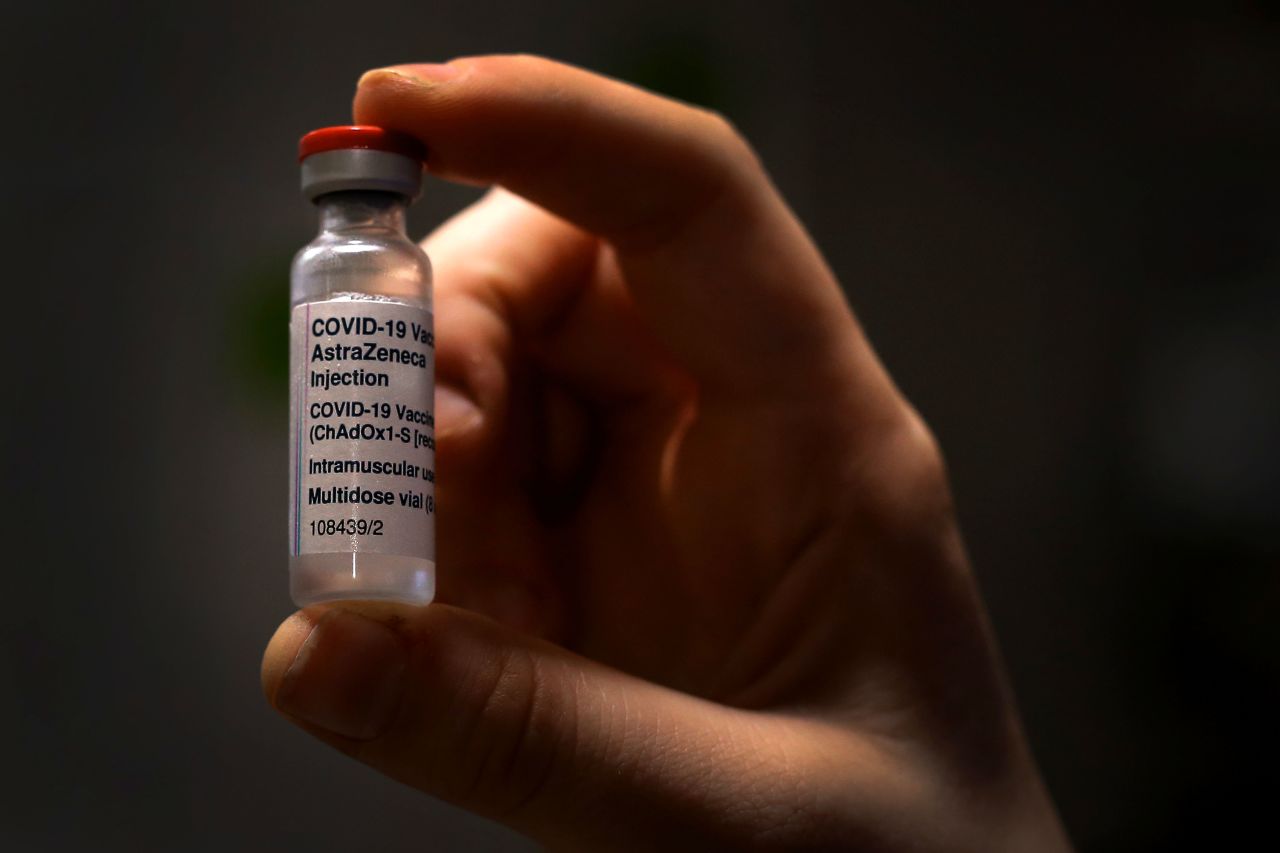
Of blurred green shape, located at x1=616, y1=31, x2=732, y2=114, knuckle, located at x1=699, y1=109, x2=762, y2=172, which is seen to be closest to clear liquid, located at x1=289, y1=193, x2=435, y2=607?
knuckle, located at x1=699, y1=109, x2=762, y2=172

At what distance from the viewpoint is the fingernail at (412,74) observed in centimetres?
91

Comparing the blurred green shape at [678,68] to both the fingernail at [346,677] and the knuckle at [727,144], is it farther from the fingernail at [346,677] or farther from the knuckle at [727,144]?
the fingernail at [346,677]

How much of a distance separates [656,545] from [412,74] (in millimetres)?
574

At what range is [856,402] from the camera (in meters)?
1.13

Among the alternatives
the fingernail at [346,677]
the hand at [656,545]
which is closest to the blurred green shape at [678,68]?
the hand at [656,545]

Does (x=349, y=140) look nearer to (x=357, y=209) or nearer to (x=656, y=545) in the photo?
(x=357, y=209)

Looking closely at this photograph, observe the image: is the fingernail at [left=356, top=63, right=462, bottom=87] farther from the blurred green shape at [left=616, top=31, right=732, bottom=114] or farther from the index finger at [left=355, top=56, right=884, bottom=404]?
the blurred green shape at [left=616, top=31, right=732, bottom=114]

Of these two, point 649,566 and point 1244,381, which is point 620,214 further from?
point 1244,381

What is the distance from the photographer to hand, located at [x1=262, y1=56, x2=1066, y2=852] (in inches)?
32.3

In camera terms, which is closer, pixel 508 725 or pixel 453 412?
pixel 508 725

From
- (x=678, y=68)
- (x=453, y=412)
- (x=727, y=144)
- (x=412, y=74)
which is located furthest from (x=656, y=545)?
(x=678, y=68)

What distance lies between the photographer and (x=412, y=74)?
935 mm

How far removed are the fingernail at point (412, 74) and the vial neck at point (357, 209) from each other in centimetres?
11

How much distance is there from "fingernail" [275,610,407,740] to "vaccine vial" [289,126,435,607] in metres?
0.03
